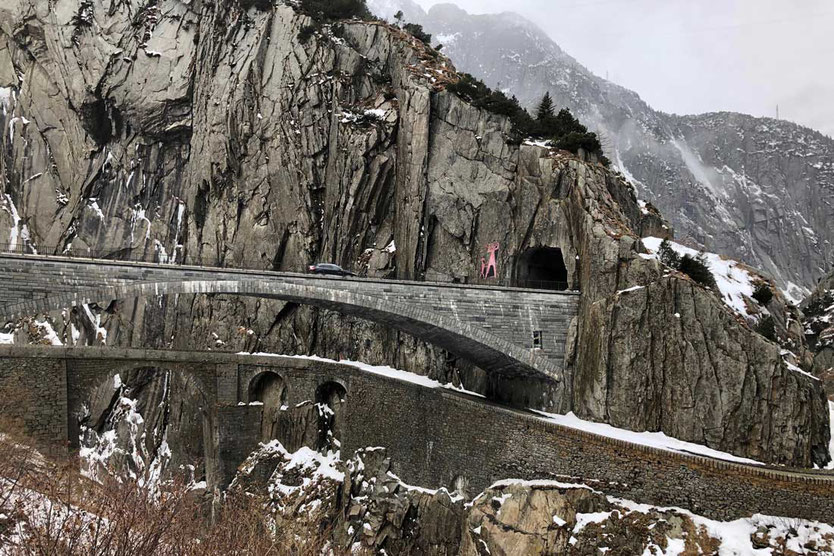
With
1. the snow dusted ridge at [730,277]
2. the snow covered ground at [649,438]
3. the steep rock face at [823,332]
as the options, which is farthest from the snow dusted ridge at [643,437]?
the steep rock face at [823,332]

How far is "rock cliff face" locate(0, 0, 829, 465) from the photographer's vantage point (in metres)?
23.6

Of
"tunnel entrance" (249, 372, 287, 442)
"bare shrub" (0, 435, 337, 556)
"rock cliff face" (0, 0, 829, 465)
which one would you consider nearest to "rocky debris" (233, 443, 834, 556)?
"tunnel entrance" (249, 372, 287, 442)

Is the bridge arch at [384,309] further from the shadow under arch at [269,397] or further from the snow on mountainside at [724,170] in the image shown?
the snow on mountainside at [724,170]

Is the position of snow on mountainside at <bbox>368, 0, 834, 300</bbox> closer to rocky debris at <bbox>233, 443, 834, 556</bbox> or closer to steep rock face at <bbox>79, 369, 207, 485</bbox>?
rocky debris at <bbox>233, 443, 834, 556</bbox>

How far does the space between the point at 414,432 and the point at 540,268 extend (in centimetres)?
1290

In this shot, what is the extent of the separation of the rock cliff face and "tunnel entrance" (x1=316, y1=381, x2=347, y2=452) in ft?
12.5

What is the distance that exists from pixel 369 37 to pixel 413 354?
23.6m

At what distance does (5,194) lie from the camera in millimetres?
46531

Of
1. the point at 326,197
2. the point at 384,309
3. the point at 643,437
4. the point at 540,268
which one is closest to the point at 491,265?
the point at 540,268

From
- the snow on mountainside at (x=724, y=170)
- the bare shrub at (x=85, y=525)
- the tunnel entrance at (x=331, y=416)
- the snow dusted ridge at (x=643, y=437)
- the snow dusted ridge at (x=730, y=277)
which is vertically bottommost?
the tunnel entrance at (x=331, y=416)

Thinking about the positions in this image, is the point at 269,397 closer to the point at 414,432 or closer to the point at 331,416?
the point at 331,416

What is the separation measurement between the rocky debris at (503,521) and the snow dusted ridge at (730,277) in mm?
9508

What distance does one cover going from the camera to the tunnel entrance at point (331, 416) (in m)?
34.3

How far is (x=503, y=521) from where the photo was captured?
21.6m
